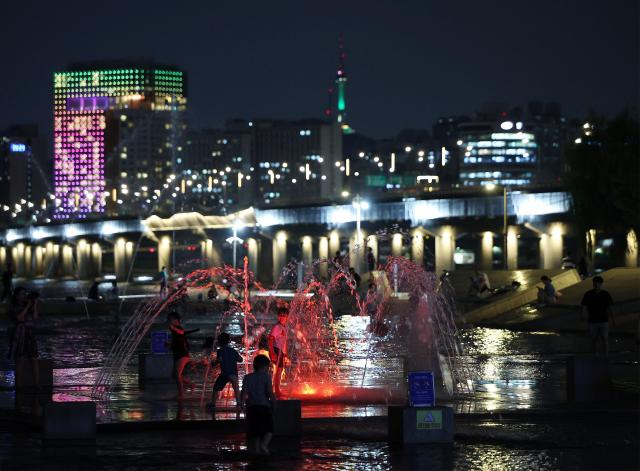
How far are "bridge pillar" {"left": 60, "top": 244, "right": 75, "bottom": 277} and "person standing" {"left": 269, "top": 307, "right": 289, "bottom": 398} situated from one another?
6086 inches

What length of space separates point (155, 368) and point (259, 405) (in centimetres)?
929

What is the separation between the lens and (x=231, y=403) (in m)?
21.0

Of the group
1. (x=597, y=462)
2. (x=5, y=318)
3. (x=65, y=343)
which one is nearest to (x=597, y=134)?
(x=5, y=318)

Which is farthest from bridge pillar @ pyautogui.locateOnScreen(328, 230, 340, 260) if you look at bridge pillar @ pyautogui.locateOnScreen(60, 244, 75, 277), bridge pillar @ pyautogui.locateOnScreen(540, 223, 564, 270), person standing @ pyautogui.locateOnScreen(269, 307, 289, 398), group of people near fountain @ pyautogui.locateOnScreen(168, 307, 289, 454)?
person standing @ pyautogui.locateOnScreen(269, 307, 289, 398)

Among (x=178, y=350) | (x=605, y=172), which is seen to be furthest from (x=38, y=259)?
(x=178, y=350)

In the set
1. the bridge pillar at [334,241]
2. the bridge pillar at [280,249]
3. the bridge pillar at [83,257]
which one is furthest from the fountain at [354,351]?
the bridge pillar at [83,257]

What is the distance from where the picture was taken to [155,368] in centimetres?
2462

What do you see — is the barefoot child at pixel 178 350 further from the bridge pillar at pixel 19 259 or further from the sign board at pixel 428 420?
the bridge pillar at pixel 19 259

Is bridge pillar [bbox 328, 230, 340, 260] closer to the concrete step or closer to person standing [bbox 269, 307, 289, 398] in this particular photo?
the concrete step

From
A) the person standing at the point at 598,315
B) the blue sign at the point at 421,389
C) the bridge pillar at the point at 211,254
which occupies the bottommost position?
the blue sign at the point at 421,389

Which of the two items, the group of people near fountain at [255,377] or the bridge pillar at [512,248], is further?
the bridge pillar at [512,248]

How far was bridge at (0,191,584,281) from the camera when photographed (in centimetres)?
9669

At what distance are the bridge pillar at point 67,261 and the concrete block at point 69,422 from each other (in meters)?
158

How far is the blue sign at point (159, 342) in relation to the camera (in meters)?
25.5
